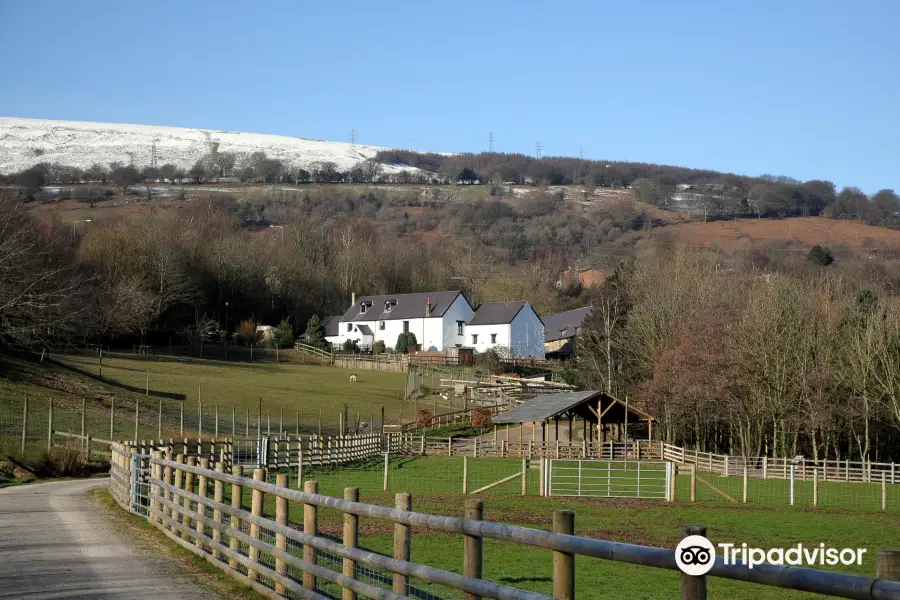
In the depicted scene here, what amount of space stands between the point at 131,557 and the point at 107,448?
93.6 feet

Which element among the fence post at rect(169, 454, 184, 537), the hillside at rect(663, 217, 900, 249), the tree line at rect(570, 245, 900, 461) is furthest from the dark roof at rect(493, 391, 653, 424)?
the hillside at rect(663, 217, 900, 249)

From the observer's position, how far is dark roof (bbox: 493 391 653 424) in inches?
1919

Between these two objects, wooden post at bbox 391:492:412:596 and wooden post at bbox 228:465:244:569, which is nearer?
wooden post at bbox 391:492:412:596

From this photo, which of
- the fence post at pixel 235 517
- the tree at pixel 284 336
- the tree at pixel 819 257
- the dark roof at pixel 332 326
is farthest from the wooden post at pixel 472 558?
the tree at pixel 819 257

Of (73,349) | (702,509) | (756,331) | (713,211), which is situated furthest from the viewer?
(713,211)

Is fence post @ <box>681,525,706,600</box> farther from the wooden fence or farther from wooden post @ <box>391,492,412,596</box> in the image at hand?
wooden post @ <box>391,492,412,596</box>

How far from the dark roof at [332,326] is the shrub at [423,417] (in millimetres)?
43316

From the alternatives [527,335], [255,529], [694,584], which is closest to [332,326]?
[527,335]

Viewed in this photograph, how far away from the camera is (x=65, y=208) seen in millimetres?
165875

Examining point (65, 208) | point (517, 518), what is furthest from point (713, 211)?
point (517, 518)

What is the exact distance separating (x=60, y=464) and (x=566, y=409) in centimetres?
2381

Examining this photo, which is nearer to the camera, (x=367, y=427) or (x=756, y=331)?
(x=756, y=331)

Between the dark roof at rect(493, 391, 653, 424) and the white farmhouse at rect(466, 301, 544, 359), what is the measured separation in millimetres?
45245

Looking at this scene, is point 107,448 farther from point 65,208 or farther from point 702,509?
point 65,208
